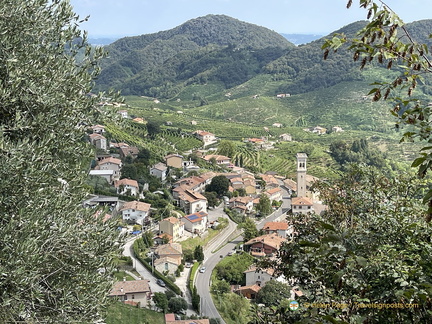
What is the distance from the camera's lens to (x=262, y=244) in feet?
102

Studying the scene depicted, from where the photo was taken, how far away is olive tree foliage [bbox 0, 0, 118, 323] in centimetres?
417

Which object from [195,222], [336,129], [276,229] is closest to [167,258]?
[195,222]

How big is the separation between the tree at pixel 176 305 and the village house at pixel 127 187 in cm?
1666

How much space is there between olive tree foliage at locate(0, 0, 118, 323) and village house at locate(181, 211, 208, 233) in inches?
1193

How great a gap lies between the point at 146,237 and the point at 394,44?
98.6ft

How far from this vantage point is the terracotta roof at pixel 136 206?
3415cm

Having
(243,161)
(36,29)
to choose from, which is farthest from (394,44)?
(243,161)

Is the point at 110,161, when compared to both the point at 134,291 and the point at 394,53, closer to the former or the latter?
the point at 134,291

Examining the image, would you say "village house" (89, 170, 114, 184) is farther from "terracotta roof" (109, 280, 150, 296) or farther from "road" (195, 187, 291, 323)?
"terracotta roof" (109, 280, 150, 296)

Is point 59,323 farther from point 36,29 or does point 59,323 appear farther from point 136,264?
point 136,264

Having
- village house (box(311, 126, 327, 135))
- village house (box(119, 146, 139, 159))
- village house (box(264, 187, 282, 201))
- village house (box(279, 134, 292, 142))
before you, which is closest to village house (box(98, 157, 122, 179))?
village house (box(119, 146, 139, 159))

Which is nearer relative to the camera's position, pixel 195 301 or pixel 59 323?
pixel 59 323

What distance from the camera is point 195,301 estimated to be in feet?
78.4

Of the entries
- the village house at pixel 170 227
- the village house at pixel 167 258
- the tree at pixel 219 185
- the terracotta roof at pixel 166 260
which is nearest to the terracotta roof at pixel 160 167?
the tree at pixel 219 185
